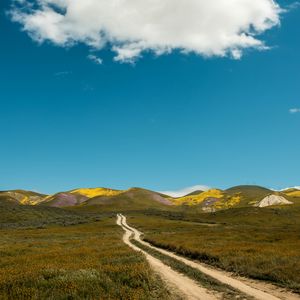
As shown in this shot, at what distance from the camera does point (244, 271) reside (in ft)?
84.8

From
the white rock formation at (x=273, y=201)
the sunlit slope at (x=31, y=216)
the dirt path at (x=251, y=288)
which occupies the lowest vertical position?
the dirt path at (x=251, y=288)

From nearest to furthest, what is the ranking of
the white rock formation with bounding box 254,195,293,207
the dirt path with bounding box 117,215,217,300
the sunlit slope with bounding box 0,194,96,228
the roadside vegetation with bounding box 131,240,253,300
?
1. the dirt path with bounding box 117,215,217,300
2. the roadside vegetation with bounding box 131,240,253,300
3. the sunlit slope with bounding box 0,194,96,228
4. the white rock formation with bounding box 254,195,293,207

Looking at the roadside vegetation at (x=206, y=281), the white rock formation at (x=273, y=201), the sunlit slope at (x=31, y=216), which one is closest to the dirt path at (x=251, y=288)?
the roadside vegetation at (x=206, y=281)

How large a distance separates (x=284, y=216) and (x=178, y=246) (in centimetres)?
9911

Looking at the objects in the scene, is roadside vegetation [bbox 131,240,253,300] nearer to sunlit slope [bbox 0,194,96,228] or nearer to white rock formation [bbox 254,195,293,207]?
sunlit slope [bbox 0,194,96,228]

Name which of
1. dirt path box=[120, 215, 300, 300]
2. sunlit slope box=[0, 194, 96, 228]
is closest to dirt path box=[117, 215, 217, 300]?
dirt path box=[120, 215, 300, 300]

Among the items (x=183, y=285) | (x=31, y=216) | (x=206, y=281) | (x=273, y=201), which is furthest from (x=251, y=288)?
(x=273, y=201)

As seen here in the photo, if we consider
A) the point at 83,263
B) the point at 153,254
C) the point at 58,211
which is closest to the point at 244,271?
the point at 83,263

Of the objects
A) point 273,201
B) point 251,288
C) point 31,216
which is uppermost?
point 273,201

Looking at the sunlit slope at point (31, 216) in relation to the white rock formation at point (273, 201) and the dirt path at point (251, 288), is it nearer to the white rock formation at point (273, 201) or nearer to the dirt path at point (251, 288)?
the white rock formation at point (273, 201)

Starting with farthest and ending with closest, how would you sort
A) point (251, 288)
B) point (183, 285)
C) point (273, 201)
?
point (273, 201) → point (183, 285) → point (251, 288)

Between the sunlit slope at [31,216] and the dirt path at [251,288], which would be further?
the sunlit slope at [31,216]

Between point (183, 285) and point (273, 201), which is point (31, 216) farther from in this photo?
point (183, 285)

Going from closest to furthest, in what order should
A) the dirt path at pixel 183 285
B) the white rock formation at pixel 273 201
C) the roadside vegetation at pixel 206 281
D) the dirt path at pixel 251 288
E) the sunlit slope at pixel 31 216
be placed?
the dirt path at pixel 183 285 < the dirt path at pixel 251 288 < the roadside vegetation at pixel 206 281 < the sunlit slope at pixel 31 216 < the white rock formation at pixel 273 201
